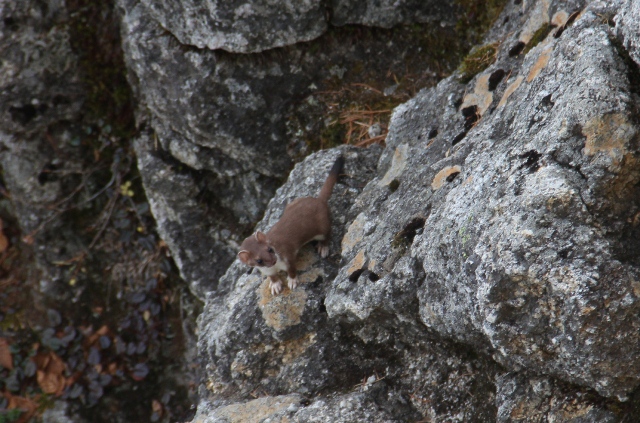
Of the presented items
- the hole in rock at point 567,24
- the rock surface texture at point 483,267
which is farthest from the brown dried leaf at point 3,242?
the hole in rock at point 567,24

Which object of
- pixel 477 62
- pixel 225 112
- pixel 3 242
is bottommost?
pixel 477 62

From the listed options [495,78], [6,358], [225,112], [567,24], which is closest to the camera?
[567,24]

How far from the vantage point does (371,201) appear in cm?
400

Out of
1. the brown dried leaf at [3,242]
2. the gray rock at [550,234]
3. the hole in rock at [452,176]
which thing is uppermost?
the brown dried leaf at [3,242]

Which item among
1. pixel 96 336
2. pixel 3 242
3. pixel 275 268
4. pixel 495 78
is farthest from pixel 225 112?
pixel 3 242

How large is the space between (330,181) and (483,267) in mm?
2047

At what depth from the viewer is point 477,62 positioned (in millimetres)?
4102

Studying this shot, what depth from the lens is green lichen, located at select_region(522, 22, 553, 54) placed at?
3358 millimetres

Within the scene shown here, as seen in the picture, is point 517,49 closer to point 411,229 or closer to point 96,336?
point 411,229

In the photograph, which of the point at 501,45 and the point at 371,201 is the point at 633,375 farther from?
the point at 501,45

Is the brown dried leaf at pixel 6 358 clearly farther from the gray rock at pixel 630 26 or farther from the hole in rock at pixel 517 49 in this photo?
the gray rock at pixel 630 26

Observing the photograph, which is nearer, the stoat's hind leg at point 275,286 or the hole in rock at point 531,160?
the hole in rock at point 531,160

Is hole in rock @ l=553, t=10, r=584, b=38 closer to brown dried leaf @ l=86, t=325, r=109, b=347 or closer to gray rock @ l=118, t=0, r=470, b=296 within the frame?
gray rock @ l=118, t=0, r=470, b=296

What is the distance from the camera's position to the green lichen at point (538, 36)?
3.36m
